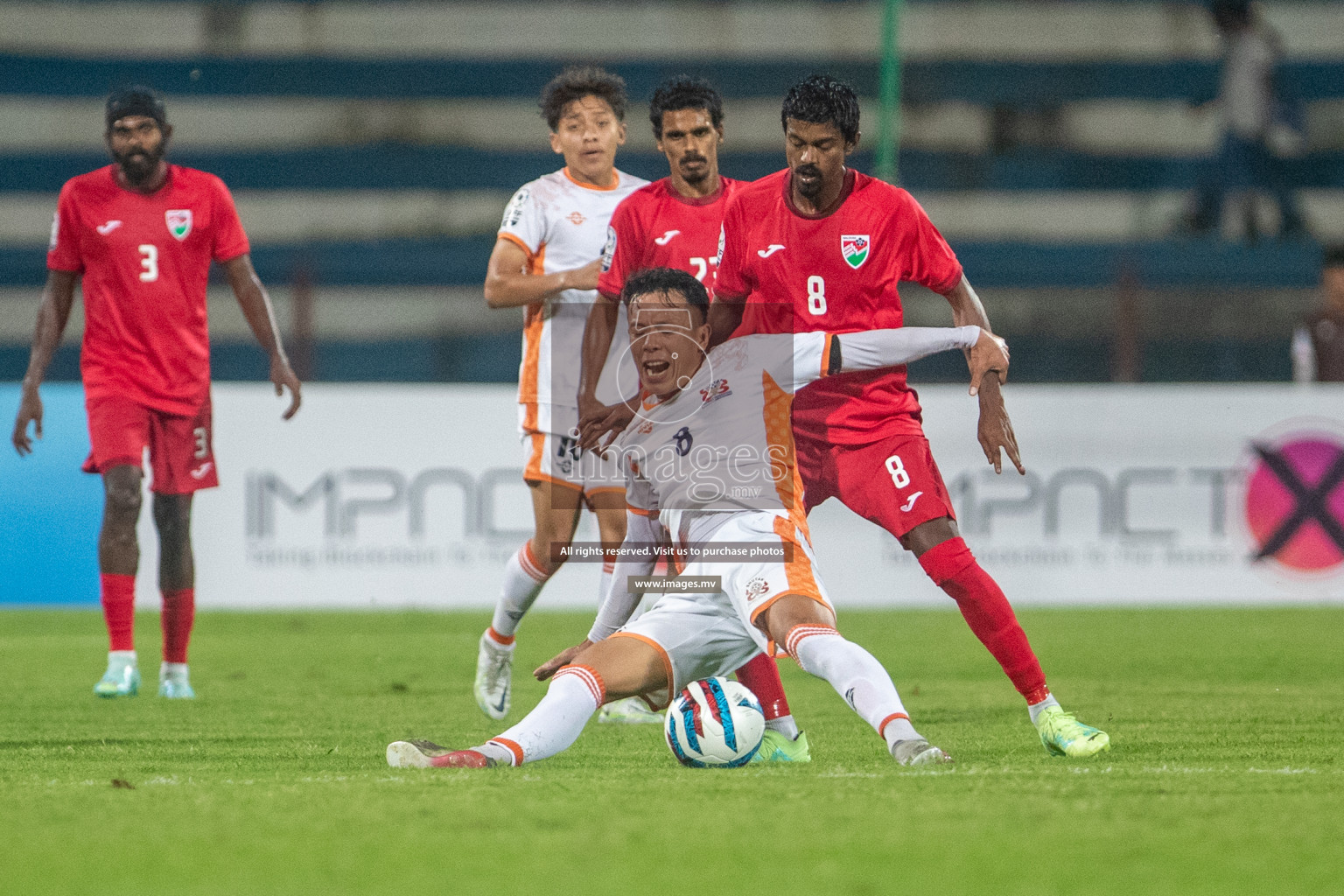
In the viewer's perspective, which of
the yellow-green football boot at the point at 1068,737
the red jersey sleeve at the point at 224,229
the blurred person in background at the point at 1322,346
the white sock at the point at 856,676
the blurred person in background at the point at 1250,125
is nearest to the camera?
the white sock at the point at 856,676

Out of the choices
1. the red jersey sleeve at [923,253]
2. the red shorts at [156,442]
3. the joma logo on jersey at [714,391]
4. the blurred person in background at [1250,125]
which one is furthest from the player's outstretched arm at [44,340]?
the blurred person in background at [1250,125]

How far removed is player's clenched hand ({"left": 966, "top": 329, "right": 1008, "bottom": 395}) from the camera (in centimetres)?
454

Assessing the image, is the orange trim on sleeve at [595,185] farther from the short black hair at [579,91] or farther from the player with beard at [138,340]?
the player with beard at [138,340]

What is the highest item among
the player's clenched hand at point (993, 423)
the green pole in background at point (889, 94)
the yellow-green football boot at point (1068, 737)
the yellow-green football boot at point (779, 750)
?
the green pole in background at point (889, 94)

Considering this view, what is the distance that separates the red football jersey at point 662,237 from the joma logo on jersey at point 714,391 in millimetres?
939

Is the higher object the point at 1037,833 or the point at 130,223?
the point at 130,223

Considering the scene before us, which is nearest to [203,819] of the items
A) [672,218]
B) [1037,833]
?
[1037,833]

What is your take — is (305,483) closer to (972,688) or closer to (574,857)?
(972,688)

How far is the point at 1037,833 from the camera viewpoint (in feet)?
10.6

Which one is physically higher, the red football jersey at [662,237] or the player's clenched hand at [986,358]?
the red football jersey at [662,237]

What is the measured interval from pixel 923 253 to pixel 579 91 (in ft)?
5.52

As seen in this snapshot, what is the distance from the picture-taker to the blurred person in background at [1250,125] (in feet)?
44.7

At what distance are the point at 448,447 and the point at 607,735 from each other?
4691 millimetres

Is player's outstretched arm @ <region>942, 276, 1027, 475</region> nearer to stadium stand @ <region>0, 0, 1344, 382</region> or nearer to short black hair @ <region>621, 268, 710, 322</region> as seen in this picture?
short black hair @ <region>621, 268, 710, 322</region>
